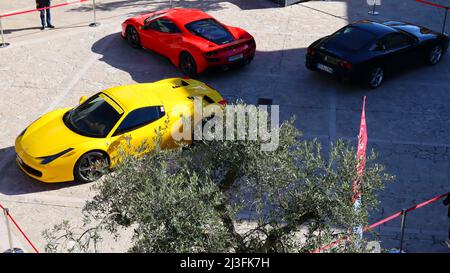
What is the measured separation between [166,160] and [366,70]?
27.1 ft

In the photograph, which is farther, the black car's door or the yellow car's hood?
the black car's door

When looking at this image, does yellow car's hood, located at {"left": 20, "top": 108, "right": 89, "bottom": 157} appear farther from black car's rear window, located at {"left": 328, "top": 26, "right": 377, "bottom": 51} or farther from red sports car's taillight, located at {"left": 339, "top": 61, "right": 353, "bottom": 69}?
black car's rear window, located at {"left": 328, "top": 26, "right": 377, "bottom": 51}

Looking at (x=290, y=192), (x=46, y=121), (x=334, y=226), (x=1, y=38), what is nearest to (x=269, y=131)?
(x=290, y=192)

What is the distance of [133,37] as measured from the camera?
675 inches

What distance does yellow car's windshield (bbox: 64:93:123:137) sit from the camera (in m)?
11.6

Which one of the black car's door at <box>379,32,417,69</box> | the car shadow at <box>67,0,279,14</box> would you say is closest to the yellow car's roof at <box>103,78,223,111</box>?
the black car's door at <box>379,32,417,69</box>

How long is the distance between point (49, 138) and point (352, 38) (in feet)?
24.2

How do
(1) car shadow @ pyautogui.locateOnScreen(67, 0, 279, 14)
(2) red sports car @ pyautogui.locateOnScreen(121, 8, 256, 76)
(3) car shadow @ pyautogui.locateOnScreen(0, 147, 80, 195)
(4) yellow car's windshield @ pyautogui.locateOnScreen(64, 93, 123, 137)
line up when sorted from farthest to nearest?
(1) car shadow @ pyautogui.locateOnScreen(67, 0, 279, 14) < (2) red sports car @ pyautogui.locateOnScreen(121, 8, 256, 76) < (4) yellow car's windshield @ pyautogui.locateOnScreen(64, 93, 123, 137) < (3) car shadow @ pyautogui.locateOnScreen(0, 147, 80, 195)

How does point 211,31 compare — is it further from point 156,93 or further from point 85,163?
point 85,163

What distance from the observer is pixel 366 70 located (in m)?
14.6

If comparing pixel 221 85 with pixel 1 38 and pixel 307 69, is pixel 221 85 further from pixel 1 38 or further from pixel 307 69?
pixel 1 38

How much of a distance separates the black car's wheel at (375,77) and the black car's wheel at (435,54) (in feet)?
5.89

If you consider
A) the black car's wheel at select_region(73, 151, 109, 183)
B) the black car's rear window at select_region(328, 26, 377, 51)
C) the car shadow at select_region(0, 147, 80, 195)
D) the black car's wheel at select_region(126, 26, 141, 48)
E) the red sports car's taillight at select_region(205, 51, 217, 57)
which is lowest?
the car shadow at select_region(0, 147, 80, 195)

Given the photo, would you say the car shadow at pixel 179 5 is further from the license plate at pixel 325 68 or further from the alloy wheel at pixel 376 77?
the alloy wheel at pixel 376 77
